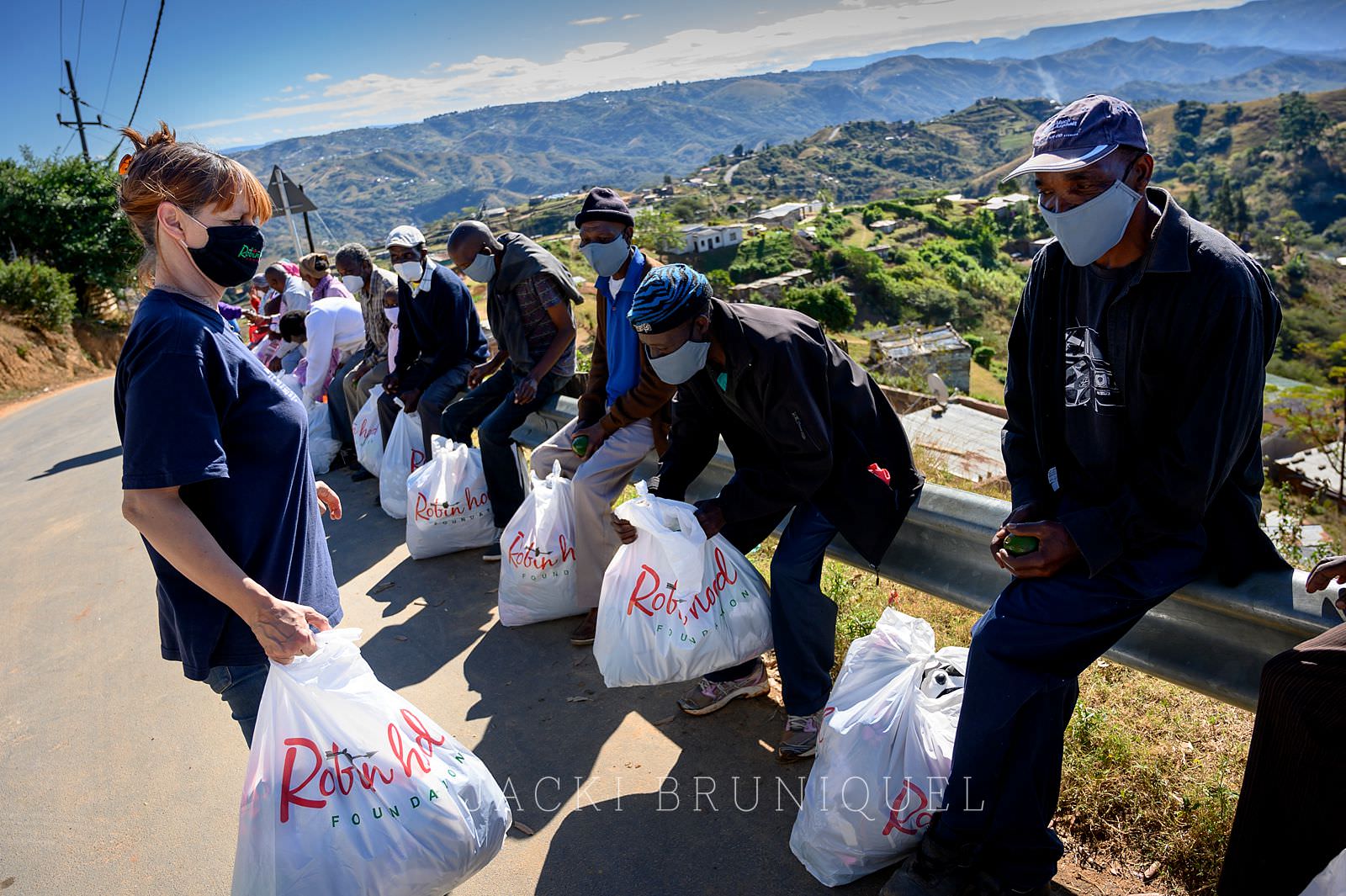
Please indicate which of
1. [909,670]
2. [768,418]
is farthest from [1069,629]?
[768,418]

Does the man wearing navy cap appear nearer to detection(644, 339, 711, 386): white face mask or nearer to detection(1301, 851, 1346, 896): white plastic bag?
detection(1301, 851, 1346, 896): white plastic bag

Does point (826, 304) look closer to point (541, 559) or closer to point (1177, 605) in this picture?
→ point (541, 559)

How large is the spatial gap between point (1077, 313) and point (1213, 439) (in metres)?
0.53

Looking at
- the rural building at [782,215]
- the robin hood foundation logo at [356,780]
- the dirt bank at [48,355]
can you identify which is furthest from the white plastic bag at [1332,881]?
the rural building at [782,215]

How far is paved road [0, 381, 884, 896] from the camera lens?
2.61 m

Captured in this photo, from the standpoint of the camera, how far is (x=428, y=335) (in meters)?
6.16

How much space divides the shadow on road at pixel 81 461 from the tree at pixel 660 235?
96.4 meters

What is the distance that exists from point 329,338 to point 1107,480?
21.8ft

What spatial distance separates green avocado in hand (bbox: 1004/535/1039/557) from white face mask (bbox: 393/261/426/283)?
16.1 ft

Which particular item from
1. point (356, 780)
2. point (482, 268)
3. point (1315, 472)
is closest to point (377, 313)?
point (482, 268)

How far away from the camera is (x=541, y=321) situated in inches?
207

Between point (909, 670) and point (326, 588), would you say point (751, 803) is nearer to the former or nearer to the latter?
point (909, 670)

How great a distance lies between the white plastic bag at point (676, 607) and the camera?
2971 millimetres

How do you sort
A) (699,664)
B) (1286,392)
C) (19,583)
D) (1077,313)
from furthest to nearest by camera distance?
(1286,392) < (19,583) < (699,664) < (1077,313)
